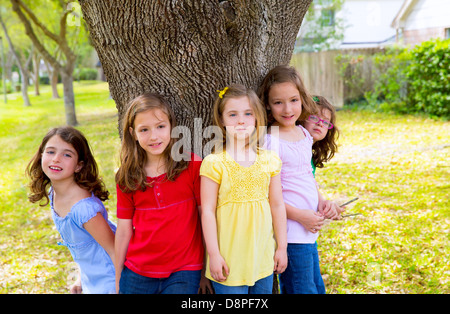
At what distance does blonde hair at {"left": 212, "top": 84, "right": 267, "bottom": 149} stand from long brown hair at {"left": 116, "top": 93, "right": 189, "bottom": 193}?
25 cm

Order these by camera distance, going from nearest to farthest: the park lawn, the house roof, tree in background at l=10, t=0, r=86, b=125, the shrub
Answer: the park lawn
the shrub
tree in background at l=10, t=0, r=86, b=125
the house roof

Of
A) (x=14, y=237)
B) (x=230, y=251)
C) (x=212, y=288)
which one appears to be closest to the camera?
(x=230, y=251)

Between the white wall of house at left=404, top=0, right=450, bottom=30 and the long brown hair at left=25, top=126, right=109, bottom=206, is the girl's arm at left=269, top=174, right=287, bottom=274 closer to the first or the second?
the long brown hair at left=25, top=126, right=109, bottom=206

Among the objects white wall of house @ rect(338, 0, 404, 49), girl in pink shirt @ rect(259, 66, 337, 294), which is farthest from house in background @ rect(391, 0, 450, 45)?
girl in pink shirt @ rect(259, 66, 337, 294)

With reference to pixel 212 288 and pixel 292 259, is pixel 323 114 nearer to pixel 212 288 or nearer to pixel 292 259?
pixel 292 259

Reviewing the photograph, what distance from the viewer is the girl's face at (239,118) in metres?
2.15

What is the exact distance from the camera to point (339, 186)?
598 cm

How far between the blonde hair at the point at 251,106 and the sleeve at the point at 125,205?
58cm

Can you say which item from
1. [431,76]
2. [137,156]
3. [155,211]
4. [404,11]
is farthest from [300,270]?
[404,11]

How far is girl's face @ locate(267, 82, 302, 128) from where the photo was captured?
238 cm

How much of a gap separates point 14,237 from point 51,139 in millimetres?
3290

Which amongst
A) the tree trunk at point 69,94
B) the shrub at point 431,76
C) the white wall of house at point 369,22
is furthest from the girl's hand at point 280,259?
the white wall of house at point 369,22

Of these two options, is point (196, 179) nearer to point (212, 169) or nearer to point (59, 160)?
point (212, 169)

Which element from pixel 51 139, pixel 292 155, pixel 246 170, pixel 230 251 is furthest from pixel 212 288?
pixel 51 139
